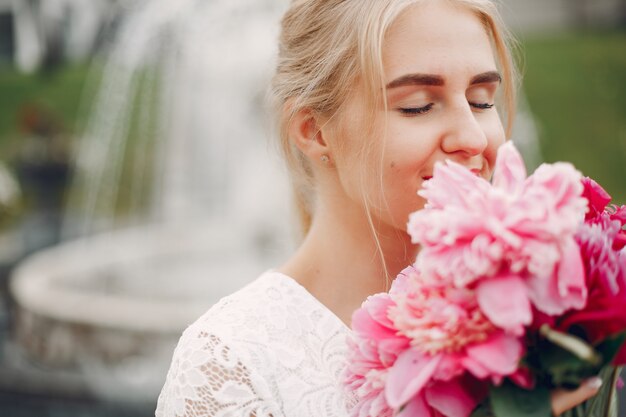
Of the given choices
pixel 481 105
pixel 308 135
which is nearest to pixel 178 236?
pixel 308 135

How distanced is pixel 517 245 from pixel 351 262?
81 centimetres

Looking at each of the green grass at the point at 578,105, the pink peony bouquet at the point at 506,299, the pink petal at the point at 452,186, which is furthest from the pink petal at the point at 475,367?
the green grass at the point at 578,105

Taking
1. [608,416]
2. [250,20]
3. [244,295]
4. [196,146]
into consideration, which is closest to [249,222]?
[196,146]

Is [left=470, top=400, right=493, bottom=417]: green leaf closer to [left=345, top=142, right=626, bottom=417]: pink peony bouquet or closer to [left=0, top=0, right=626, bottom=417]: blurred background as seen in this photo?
[left=345, top=142, right=626, bottom=417]: pink peony bouquet

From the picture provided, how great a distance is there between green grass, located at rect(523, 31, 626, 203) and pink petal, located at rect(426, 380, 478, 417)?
465 inches

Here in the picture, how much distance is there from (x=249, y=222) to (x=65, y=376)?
3.66 m

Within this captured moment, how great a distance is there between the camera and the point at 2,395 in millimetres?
5656

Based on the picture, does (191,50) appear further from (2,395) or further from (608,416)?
(608,416)

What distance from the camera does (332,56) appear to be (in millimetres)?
1755

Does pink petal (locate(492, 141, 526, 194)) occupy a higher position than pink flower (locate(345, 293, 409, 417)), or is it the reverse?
pink petal (locate(492, 141, 526, 194))

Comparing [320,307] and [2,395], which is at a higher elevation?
[320,307]

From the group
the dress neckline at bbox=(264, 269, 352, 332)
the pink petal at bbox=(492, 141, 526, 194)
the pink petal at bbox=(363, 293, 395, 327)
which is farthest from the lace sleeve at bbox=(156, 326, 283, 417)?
the pink petal at bbox=(492, 141, 526, 194)

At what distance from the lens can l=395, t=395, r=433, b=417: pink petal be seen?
1202mm

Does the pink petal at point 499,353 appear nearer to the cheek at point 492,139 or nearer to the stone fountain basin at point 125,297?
the cheek at point 492,139
